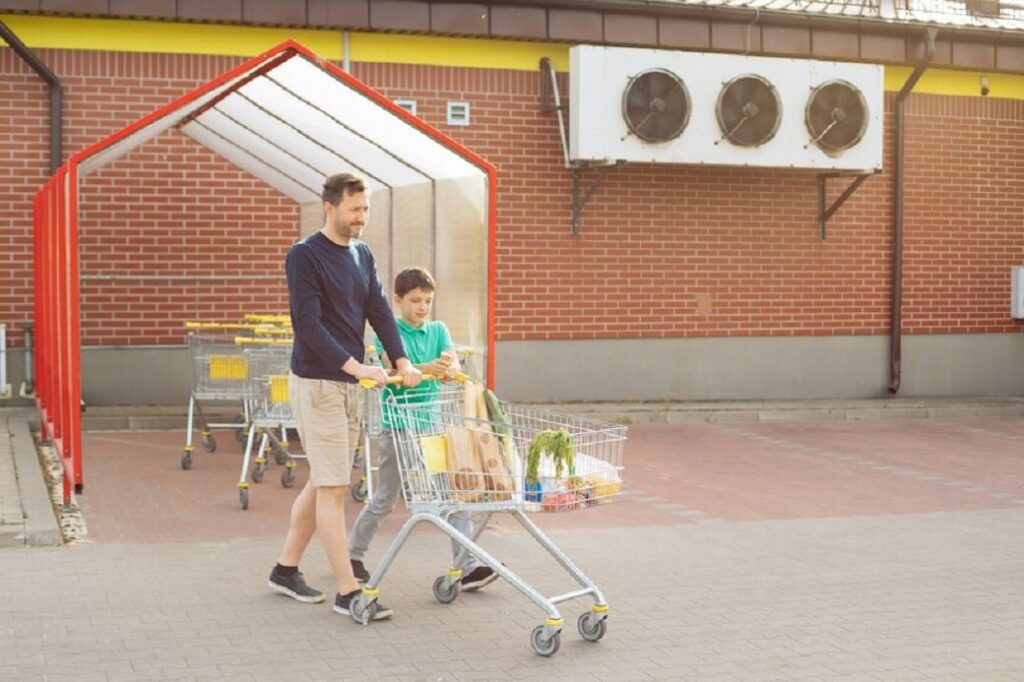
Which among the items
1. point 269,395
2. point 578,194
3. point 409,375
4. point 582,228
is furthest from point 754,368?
point 409,375

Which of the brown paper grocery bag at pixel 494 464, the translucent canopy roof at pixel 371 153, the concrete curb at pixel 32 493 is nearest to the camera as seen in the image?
the brown paper grocery bag at pixel 494 464

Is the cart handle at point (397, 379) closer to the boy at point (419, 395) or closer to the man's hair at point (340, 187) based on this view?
the boy at point (419, 395)

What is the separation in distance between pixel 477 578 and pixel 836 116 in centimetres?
1072

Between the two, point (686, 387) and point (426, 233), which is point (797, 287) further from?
point (426, 233)

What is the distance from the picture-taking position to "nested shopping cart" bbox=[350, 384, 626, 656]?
254 inches

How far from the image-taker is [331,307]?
7.00 metres

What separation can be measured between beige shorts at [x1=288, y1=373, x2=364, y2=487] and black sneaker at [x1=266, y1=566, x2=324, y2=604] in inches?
Answer: 24.0

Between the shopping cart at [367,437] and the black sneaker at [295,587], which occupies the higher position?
the shopping cart at [367,437]

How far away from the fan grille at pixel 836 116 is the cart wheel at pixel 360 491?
8.42 meters

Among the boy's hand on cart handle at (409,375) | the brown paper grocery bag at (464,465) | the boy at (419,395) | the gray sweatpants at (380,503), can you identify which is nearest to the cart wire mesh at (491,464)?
the brown paper grocery bag at (464,465)

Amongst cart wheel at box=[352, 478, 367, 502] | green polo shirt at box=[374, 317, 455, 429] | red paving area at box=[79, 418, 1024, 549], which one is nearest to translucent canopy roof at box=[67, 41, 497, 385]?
cart wheel at box=[352, 478, 367, 502]

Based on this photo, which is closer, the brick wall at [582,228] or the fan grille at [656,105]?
the brick wall at [582,228]

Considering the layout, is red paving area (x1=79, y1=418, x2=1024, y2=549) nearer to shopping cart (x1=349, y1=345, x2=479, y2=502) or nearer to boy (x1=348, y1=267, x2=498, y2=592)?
shopping cart (x1=349, y1=345, x2=479, y2=502)

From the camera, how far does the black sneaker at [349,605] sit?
693 centimetres
